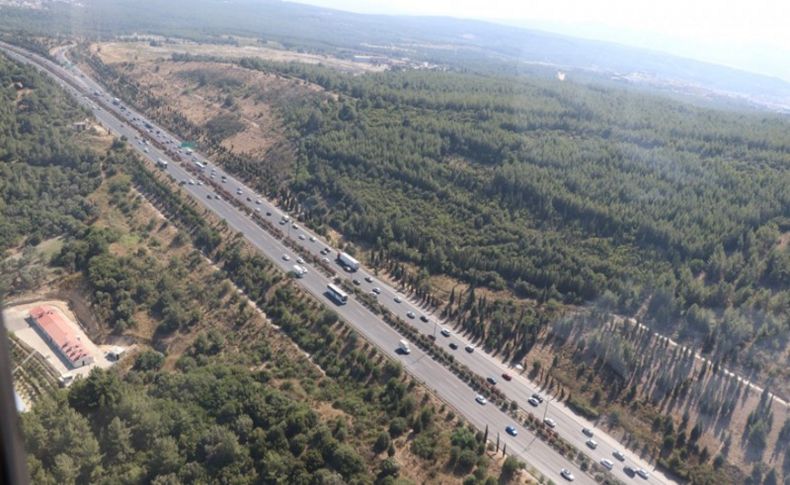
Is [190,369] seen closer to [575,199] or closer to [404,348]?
[404,348]

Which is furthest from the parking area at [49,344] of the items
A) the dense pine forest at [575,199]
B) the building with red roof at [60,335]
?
the dense pine forest at [575,199]

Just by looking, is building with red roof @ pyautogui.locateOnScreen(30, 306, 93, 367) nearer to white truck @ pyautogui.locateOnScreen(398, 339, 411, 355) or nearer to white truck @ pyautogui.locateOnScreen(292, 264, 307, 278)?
white truck @ pyautogui.locateOnScreen(292, 264, 307, 278)

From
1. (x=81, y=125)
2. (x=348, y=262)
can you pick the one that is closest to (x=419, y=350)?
(x=348, y=262)

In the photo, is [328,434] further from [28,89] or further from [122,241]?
[28,89]

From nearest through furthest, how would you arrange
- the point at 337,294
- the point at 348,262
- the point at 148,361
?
the point at 148,361 → the point at 337,294 → the point at 348,262

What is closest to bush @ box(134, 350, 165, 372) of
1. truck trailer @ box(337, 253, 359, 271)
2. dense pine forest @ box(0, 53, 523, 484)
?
dense pine forest @ box(0, 53, 523, 484)

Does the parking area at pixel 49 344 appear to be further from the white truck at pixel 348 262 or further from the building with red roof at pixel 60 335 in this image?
the white truck at pixel 348 262

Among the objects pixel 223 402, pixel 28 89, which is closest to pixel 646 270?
pixel 223 402
